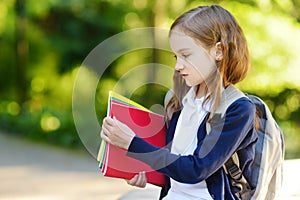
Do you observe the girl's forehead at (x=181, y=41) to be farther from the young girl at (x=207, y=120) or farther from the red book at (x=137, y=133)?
the red book at (x=137, y=133)

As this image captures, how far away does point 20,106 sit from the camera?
8.12 m

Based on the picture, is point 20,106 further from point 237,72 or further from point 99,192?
point 237,72

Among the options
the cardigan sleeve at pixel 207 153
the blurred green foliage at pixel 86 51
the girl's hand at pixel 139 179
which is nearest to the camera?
the cardigan sleeve at pixel 207 153

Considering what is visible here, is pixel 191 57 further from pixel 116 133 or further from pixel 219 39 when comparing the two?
pixel 116 133

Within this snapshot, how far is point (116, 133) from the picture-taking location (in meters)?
1.30

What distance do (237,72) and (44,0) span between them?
6421 mm

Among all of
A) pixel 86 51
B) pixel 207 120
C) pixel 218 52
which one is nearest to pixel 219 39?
pixel 218 52

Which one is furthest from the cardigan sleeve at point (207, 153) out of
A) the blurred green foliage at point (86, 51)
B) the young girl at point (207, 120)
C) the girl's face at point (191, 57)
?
the blurred green foliage at point (86, 51)

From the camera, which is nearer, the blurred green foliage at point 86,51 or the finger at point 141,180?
the finger at point 141,180

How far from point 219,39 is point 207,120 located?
18 centimetres

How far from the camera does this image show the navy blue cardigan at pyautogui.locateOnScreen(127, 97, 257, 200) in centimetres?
128

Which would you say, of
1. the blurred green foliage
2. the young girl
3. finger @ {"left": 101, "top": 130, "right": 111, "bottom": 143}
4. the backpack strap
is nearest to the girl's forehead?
the young girl

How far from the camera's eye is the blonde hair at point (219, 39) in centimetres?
131

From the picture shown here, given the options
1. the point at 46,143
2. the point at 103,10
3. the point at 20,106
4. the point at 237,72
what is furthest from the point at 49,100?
the point at 237,72
